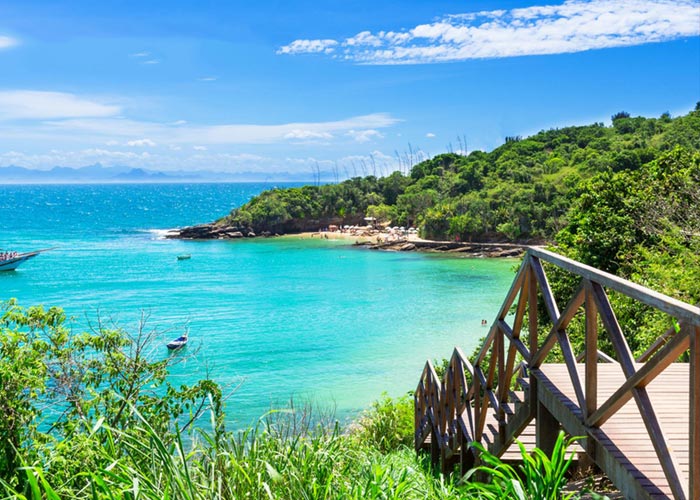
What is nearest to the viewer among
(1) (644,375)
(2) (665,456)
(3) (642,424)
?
(2) (665,456)

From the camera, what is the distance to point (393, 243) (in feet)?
226

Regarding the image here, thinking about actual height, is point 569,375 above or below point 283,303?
above

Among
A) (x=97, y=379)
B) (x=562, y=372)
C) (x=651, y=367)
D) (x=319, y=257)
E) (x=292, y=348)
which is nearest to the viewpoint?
(x=651, y=367)

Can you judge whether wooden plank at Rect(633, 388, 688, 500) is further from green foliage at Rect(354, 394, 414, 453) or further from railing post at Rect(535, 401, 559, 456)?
green foliage at Rect(354, 394, 414, 453)

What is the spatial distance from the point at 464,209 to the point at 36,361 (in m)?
63.6

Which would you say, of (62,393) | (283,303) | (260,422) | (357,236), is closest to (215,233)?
(357,236)

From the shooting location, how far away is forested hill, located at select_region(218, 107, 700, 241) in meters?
61.8

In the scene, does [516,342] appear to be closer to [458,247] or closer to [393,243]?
[458,247]

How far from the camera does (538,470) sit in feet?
11.9

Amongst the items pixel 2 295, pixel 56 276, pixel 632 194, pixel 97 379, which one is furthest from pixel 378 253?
pixel 97 379

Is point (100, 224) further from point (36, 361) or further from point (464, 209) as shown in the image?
point (36, 361)

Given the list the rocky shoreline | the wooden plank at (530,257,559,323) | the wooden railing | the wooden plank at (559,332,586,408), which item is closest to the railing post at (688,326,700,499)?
the wooden railing

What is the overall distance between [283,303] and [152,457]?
3920 centimetres

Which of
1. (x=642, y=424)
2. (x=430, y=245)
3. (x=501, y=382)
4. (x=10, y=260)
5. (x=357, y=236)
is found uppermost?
(x=642, y=424)
